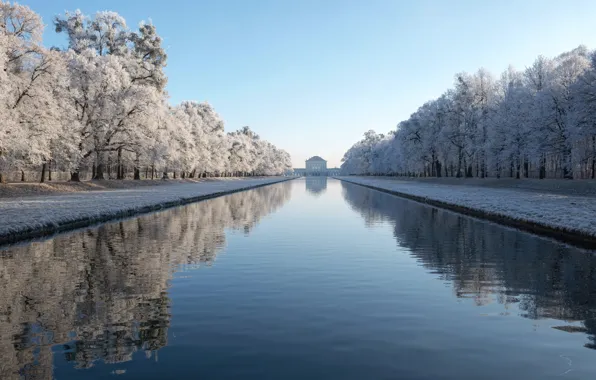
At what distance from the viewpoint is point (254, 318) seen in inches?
311

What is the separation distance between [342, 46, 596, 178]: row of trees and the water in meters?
35.5

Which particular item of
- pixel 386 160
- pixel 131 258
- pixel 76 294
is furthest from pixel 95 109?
pixel 386 160

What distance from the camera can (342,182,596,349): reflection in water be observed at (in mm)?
8664

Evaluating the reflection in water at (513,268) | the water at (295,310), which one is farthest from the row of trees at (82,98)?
the reflection in water at (513,268)

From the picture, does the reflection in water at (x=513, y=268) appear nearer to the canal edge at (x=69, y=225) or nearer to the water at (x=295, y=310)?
the water at (x=295, y=310)

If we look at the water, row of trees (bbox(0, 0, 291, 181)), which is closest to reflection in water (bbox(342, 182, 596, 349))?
the water

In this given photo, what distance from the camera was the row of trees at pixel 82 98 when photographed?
122 ft

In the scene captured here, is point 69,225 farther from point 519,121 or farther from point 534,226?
point 519,121

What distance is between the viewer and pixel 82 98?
51.5 meters

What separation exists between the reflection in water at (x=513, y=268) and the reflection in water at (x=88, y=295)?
6.41 metres

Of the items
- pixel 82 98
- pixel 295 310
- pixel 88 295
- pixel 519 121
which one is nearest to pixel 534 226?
pixel 295 310

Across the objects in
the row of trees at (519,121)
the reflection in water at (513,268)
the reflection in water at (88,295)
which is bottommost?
the reflection in water at (88,295)

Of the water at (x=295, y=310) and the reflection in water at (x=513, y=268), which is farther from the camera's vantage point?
the reflection in water at (x=513, y=268)

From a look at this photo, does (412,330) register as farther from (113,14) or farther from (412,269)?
(113,14)
